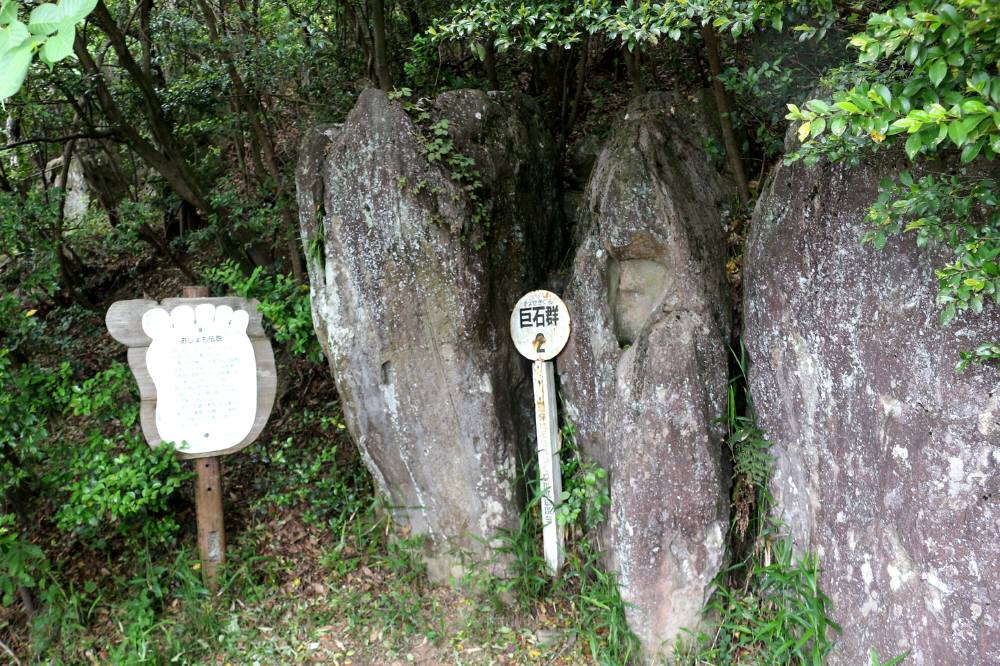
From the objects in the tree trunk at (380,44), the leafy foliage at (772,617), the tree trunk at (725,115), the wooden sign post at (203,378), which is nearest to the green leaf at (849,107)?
the tree trunk at (725,115)

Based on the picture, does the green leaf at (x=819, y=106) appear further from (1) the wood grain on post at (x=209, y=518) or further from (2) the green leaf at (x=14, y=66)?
(1) the wood grain on post at (x=209, y=518)

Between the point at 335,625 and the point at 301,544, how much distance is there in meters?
0.84

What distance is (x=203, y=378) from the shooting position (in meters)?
4.69

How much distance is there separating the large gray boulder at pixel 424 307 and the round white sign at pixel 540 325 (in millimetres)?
168

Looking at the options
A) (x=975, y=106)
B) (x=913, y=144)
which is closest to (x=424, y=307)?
(x=913, y=144)

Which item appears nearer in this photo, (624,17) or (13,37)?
(13,37)

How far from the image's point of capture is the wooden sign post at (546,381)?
4.70 meters

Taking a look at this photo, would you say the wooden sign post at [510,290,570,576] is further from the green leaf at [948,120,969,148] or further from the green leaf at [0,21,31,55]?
the green leaf at [0,21,31,55]

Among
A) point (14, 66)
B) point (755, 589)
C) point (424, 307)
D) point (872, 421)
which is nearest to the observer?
point (14, 66)

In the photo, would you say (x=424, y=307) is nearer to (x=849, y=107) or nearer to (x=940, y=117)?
(x=849, y=107)

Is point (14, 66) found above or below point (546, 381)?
above

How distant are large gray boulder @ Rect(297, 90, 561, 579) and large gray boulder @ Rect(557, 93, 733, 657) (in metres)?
0.56

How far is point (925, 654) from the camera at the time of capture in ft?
10.9

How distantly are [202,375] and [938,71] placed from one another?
14.0 ft
